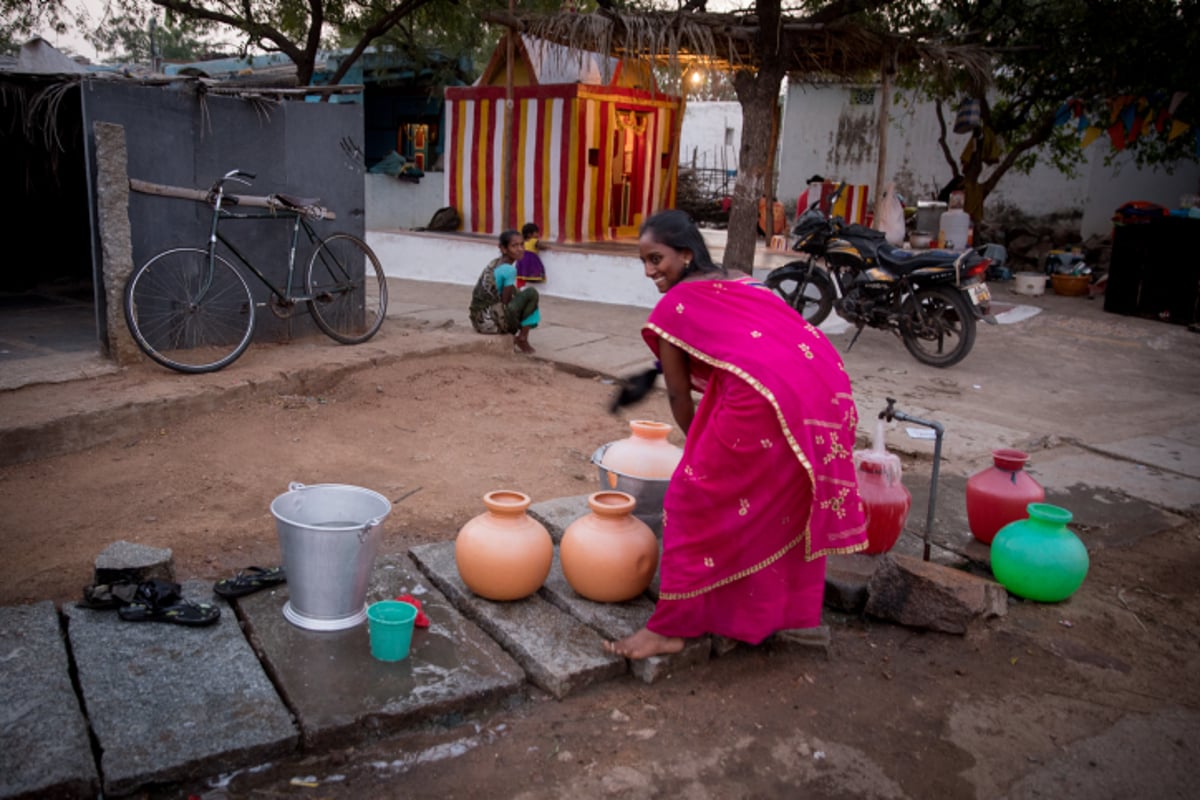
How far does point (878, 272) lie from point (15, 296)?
7879 mm

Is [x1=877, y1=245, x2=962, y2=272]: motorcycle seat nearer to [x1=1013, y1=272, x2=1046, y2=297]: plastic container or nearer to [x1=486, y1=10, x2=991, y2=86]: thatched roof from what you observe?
[x1=486, y1=10, x2=991, y2=86]: thatched roof

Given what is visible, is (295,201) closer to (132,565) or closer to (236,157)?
(236,157)

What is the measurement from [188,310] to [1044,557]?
514cm

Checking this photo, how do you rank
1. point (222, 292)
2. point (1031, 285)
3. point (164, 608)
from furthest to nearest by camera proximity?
point (1031, 285)
point (222, 292)
point (164, 608)

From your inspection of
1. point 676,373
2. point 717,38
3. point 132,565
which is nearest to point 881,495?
point 676,373

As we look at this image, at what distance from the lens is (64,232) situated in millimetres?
9242

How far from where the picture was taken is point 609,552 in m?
3.16

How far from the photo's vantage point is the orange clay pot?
3.47 m

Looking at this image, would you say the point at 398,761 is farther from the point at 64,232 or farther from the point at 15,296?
the point at 64,232

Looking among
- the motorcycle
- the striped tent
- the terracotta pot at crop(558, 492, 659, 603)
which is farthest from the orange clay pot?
the striped tent

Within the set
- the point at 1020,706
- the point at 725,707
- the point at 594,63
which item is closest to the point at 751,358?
the point at 725,707

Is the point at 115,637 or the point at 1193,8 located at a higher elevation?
the point at 1193,8

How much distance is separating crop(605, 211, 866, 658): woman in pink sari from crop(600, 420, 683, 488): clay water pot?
485 mm

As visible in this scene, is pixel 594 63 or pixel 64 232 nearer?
pixel 64 232
